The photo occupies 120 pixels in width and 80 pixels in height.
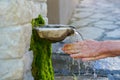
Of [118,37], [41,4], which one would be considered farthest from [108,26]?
[41,4]

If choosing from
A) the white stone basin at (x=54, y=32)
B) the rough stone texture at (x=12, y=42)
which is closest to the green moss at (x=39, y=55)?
the white stone basin at (x=54, y=32)

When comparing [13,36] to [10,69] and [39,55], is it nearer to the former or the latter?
[10,69]

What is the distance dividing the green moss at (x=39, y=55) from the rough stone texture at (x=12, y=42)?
302mm

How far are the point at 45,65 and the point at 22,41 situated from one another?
571 mm

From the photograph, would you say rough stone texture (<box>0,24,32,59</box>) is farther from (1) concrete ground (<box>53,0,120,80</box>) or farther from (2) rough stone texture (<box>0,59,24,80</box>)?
(1) concrete ground (<box>53,0,120,80</box>)

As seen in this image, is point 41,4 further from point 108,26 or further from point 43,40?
point 108,26

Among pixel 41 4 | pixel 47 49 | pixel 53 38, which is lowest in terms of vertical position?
pixel 47 49

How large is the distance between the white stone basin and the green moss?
0.06 m

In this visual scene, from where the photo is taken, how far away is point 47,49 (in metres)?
2.13

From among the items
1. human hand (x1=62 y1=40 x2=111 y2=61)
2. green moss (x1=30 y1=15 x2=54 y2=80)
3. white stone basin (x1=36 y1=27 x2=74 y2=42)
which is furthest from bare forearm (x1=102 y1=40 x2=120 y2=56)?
green moss (x1=30 y1=15 x2=54 y2=80)

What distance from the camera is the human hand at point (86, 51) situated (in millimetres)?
1778

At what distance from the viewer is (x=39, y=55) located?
6.55ft

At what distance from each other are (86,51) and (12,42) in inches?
21.5

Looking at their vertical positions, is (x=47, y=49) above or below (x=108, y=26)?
above
